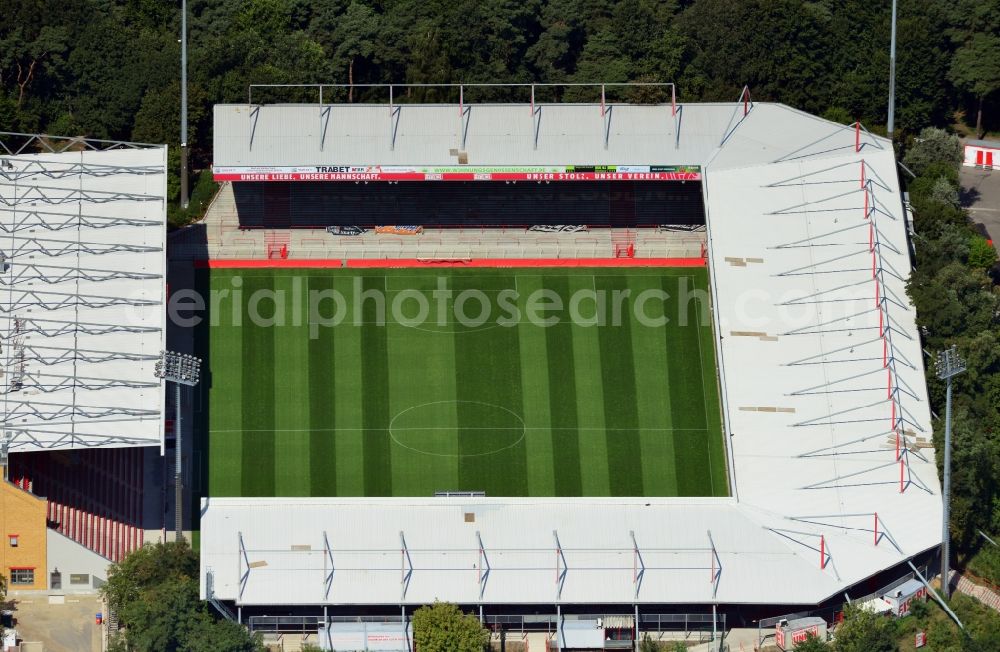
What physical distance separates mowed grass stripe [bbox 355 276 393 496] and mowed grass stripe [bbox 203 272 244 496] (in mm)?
7615

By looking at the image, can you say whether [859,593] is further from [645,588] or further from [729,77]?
[729,77]

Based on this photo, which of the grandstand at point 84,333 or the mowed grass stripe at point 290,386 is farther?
the mowed grass stripe at point 290,386

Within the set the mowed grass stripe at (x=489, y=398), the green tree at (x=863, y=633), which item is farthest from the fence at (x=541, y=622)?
the mowed grass stripe at (x=489, y=398)

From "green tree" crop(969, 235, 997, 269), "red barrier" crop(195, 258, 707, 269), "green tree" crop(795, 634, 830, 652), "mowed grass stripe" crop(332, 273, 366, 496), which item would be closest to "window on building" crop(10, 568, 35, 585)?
"mowed grass stripe" crop(332, 273, 366, 496)

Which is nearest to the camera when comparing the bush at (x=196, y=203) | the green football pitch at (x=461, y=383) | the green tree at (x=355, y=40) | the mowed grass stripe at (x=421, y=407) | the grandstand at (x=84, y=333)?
the grandstand at (x=84, y=333)

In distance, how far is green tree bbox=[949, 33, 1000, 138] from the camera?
147125 millimetres

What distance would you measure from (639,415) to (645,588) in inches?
636

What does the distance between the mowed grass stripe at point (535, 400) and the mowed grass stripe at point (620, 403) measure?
12.2 ft

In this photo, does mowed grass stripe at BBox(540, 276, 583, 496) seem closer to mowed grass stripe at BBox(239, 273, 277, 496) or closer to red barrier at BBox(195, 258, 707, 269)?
red barrier at BBox(195, 258, 707, 269)

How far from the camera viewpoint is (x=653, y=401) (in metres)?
130

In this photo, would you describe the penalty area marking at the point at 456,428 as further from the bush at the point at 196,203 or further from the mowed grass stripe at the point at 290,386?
the bush at the point at 196,203

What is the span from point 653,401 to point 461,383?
40.1 feet

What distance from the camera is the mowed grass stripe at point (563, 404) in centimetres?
12762

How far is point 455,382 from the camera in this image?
130500 mm
